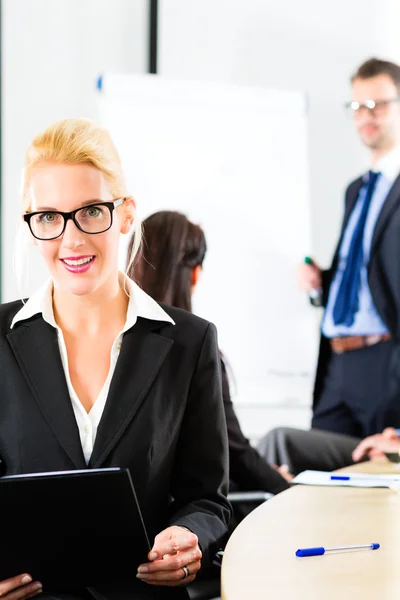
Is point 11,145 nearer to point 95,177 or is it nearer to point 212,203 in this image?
point 212,203

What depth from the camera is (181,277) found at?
228 centimetres

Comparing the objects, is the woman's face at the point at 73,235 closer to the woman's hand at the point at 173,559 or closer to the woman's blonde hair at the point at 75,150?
the woman's blonde hair at the point at 75,150

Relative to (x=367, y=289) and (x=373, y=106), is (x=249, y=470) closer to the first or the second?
(x=367, y=289)

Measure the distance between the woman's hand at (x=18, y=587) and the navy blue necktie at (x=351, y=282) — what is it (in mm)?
2447

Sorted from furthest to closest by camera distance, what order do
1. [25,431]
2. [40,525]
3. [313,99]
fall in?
[313,99], [25,431], [40,525]

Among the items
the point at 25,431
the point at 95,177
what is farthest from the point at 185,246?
the point at 25,431

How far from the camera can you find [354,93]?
12.7ft

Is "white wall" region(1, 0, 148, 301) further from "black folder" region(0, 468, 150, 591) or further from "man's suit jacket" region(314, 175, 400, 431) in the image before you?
"black folder" region(0, 468, 150, 591)

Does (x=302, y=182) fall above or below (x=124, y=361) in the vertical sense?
above

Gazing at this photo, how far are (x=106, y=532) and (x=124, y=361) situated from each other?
37 cm

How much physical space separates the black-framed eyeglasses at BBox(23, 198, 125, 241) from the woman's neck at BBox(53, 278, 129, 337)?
12 centimetres

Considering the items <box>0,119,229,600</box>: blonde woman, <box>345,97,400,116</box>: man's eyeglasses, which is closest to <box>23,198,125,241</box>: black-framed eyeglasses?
<box>0,119,229,600</box>: blonde woman

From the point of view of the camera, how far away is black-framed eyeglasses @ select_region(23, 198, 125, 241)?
152cm

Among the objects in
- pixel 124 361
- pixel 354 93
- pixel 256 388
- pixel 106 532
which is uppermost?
pixel 354 93
